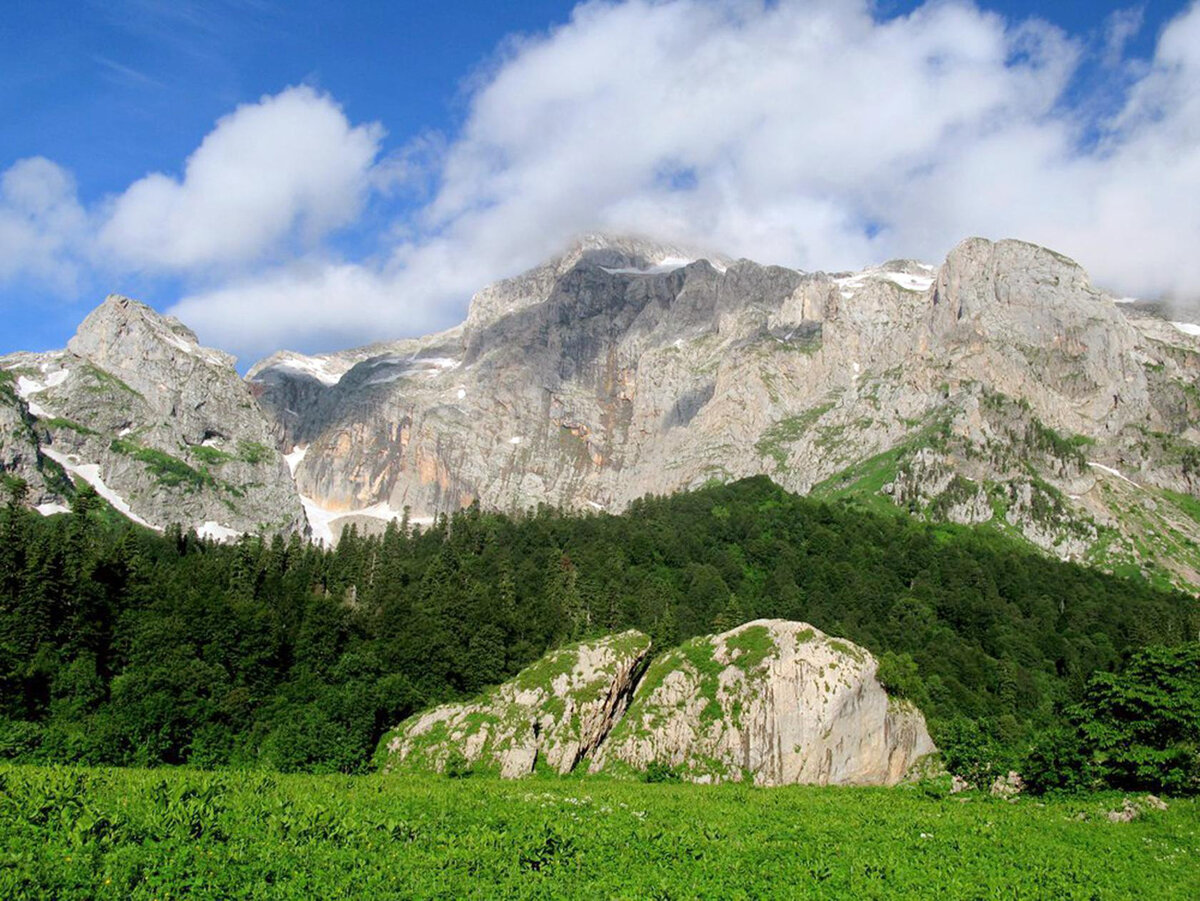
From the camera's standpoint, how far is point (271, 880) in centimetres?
2130

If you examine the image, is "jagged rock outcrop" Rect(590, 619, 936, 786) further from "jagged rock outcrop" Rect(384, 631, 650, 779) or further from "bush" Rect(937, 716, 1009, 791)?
"bush" Rect(937, 716, 1009, 791)

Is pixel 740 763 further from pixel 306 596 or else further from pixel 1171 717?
pixel 306 596

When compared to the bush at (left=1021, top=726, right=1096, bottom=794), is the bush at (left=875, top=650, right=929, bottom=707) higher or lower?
higher

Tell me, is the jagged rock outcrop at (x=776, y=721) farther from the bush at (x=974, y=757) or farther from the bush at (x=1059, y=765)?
the bush at (x=1059, y=765)

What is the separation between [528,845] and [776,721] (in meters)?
42.6

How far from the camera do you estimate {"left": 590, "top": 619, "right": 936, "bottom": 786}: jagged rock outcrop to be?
63.6 m

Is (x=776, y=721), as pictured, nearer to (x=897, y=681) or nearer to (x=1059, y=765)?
(x=897, y=681)

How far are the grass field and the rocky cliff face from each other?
23.4m

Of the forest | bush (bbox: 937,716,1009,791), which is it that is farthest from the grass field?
the forest

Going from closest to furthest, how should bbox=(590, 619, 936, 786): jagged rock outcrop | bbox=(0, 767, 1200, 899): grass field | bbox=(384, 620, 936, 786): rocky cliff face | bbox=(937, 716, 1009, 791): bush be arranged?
1. bbox=(0, 767, 1200, 899): grass field
2. bbox=(937, 716, 1009, 791): bush
3. bbox=(384, 620, 936, 786): rocky cliff face
4. bbox=(590, 619, 936, 786): jagged rock outcrop

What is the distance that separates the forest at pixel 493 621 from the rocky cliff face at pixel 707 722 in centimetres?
410

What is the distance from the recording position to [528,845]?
26.5m

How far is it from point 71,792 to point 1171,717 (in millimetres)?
54737

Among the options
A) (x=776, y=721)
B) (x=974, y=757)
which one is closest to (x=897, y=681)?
(x=974, y=757)
